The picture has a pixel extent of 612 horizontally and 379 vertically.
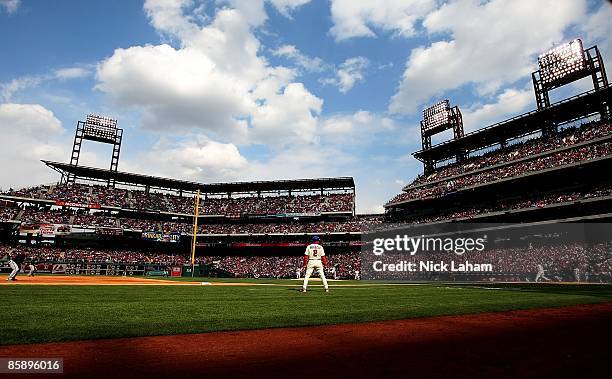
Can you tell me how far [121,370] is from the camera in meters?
2.69

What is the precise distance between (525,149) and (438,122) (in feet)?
42.0

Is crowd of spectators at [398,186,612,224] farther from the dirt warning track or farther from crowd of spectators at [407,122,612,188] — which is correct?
the dirt warning track

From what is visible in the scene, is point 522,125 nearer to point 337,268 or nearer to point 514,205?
point 514,205

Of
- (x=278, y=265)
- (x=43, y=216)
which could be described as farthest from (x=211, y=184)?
(x=43, y=216)

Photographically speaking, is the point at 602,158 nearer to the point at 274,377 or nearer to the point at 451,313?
the point at 451,313

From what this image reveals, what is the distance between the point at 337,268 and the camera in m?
44.4

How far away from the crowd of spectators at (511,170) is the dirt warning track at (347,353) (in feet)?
105

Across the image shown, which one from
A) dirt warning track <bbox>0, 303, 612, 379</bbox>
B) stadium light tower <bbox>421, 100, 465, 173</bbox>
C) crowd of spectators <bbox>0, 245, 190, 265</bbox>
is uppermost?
stadium light tower <bbox>421, 100, 465, 173</bbox>

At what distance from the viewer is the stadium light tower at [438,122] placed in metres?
47.2

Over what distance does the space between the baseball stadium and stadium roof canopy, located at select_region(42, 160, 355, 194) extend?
0.34 metres

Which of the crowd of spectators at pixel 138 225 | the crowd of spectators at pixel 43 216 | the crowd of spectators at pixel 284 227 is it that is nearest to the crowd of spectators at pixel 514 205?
the crowd of spectators at pixel 284 227

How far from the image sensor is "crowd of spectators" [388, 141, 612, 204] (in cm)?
2980

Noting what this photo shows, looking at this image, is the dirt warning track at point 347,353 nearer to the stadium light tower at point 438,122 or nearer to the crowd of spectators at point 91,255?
the crowd of spectators at point 91,255

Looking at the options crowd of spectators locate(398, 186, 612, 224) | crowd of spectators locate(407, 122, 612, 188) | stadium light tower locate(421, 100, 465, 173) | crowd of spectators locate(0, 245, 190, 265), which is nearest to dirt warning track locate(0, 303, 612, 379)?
crowd of spectators locate(398, 186, 612, 224)
